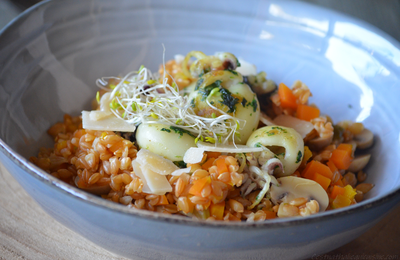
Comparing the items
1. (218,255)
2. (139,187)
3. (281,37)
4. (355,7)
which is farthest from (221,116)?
(355,7)

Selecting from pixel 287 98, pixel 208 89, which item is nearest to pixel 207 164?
pixel 208 89

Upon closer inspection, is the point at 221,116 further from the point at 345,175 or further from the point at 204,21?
the point at 204,21

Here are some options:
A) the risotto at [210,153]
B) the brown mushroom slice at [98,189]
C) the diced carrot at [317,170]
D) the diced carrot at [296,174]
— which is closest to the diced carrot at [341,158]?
the risotto at [210,153]

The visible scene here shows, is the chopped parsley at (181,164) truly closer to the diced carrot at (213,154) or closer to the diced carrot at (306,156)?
the diced carrot at (213,154)

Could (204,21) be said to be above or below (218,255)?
above

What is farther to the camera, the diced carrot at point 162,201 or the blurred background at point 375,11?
the blurred background at point 375,11

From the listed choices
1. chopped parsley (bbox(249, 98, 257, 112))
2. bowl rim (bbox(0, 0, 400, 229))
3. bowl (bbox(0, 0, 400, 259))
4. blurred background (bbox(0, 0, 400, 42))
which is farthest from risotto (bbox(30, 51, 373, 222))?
blurred background (bbox(0, 0, 400, 42))

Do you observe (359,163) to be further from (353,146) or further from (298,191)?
(298,191)
